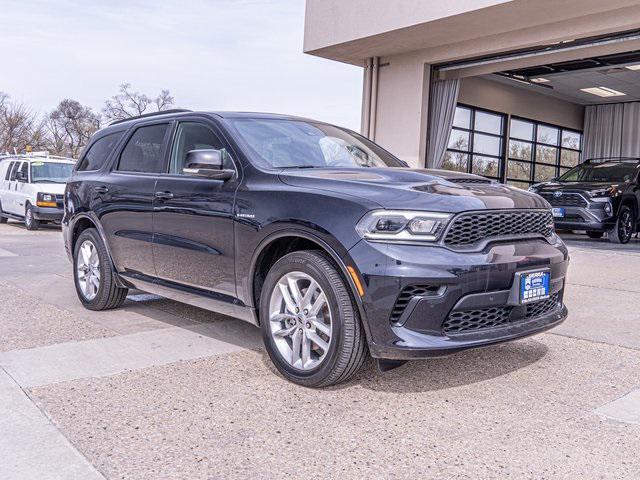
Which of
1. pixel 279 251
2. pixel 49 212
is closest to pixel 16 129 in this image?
pixel 49 212

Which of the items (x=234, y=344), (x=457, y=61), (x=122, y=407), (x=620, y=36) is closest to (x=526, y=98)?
(x=457, y=61)

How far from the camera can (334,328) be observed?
3.48 m

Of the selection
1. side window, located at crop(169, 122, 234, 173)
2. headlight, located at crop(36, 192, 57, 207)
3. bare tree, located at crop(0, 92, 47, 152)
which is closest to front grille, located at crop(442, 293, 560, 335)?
side window, located at crop(169, 122, 234, 173)

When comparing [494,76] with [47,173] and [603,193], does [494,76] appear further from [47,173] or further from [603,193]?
[47,173]

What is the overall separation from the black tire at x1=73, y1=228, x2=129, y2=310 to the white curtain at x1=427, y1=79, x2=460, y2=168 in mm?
12524

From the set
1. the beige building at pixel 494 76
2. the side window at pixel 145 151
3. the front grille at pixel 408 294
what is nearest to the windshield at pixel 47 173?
the beige building at pixel 494 76

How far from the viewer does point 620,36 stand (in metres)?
13.1

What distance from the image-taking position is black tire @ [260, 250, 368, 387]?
3459mm

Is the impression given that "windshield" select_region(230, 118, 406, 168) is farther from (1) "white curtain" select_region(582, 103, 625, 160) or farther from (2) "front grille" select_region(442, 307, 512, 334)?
(1) "white curtain" select_region(582, 103, 625, 160)

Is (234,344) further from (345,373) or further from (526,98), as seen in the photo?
(526,98)

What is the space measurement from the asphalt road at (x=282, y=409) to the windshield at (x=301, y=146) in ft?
4.46

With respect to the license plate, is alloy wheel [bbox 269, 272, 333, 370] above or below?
below

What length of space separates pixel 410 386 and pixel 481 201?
45.6 inches

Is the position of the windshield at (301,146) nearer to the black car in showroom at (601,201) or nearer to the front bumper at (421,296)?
the front bumper at (421,296)
